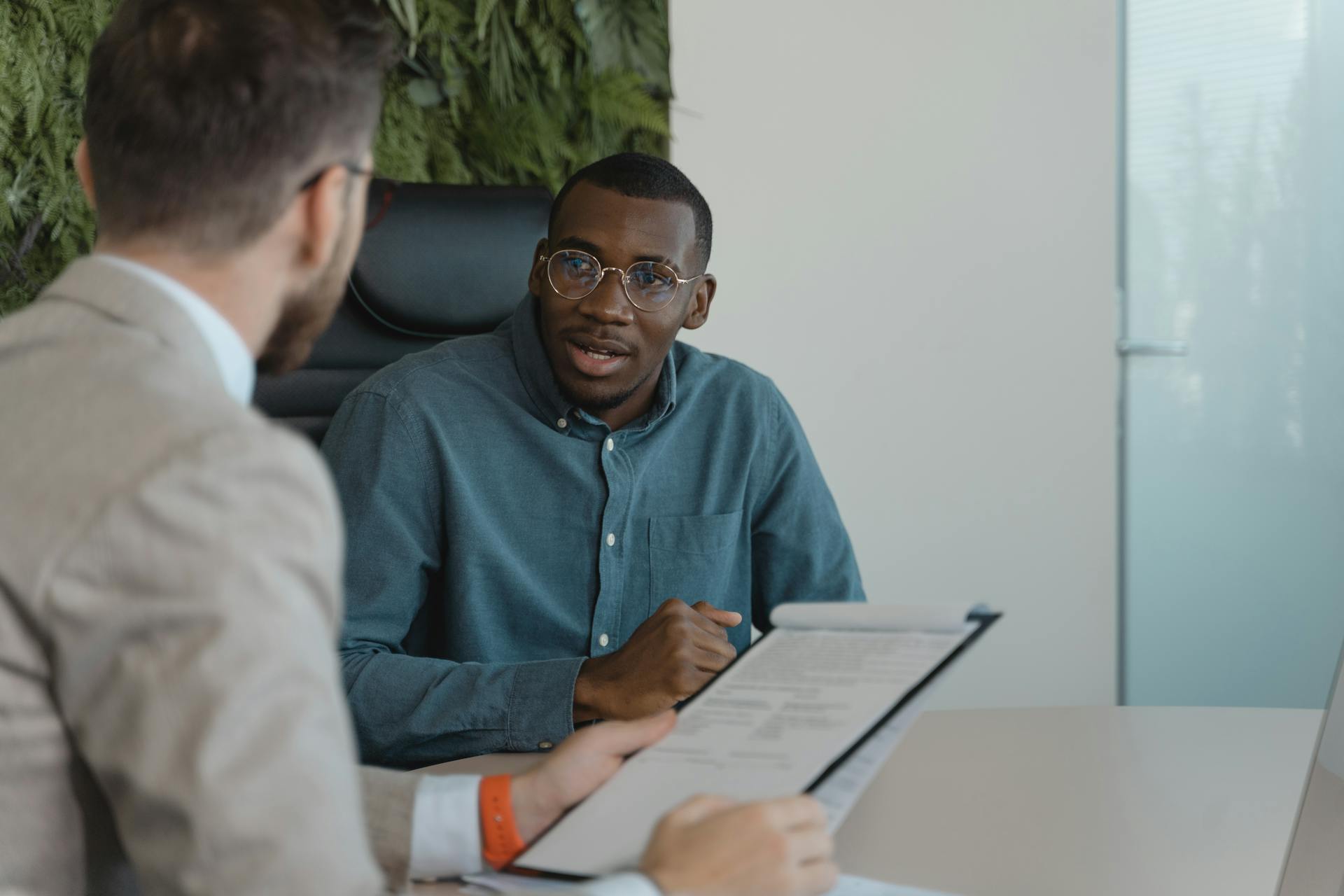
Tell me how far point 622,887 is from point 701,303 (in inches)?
44.6

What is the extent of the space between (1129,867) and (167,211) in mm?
858

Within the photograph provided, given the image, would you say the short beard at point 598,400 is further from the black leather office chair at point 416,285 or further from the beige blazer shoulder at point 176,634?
the beige blazer shoulder at point 176,634

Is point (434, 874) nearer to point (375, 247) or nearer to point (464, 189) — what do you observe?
point (375, 247)

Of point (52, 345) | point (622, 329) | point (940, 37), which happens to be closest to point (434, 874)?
point (52, 345)

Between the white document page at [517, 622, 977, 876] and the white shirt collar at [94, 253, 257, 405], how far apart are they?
14.5 inches

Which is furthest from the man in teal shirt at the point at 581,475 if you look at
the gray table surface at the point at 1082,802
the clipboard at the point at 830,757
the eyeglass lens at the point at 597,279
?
the clipboard at the point at 830,757

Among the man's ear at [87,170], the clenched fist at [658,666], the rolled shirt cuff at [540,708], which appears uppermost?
the man's ear at [87,170]

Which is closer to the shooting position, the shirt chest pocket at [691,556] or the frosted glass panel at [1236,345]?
the shirt chest pocket at [691,556]

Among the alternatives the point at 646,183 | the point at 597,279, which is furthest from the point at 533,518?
the point at 646,183

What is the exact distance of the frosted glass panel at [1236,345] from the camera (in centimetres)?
300

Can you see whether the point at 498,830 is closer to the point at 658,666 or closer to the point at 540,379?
the point at 658,666

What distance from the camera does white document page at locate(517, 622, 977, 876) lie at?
32.0 inches

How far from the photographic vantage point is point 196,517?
58 centimetres

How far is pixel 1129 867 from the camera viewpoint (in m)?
1.01
